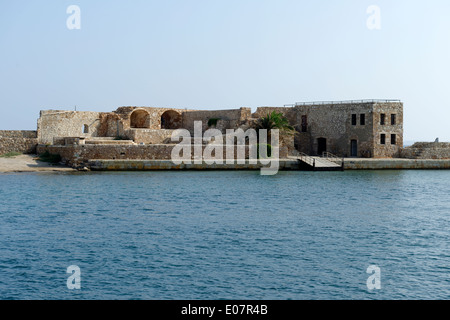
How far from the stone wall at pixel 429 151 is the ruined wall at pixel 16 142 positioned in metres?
30.2

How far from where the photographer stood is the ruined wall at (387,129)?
42906mm

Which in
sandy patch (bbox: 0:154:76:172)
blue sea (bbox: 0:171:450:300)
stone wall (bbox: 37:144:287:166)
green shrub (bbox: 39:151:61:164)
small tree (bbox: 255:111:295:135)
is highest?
small tree (bbox: 255:111:295:135)

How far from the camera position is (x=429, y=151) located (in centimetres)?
4391

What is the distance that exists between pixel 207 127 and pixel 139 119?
6763 mm

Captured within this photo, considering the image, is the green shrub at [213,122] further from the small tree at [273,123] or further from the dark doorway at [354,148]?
the dark doorway at [354,148]

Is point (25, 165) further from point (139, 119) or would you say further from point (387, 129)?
point (387, 129)

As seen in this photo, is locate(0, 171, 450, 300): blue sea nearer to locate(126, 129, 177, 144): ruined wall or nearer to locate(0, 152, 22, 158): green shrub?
locate(0, 152, 22, 158): green shrub

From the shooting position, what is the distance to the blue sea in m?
11.7

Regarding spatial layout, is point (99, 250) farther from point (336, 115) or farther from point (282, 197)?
point (336, 115)

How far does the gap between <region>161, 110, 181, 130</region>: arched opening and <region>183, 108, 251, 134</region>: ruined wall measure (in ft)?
2.81

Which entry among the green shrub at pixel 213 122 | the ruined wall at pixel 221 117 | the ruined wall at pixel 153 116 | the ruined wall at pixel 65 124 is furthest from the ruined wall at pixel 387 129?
the ruined wall at pixel 65 124

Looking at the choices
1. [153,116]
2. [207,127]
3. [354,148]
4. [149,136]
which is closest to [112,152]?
[149,136]

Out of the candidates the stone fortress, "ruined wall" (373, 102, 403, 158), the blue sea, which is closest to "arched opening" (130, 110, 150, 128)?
the stone fortress
